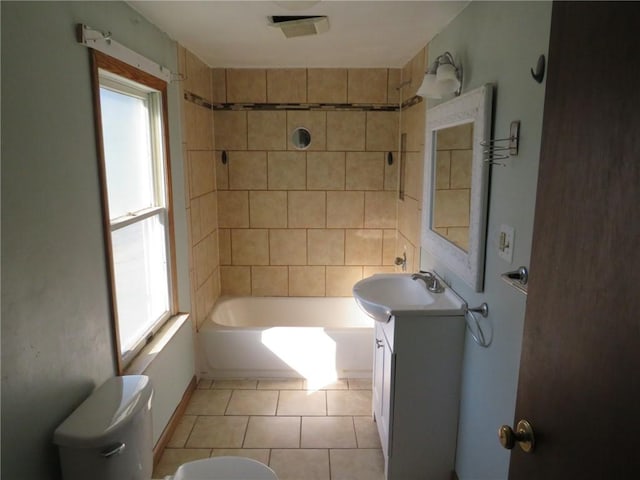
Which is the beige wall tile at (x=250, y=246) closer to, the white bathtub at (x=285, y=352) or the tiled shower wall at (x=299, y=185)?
the tiled shower wall at (x=299, y=185)

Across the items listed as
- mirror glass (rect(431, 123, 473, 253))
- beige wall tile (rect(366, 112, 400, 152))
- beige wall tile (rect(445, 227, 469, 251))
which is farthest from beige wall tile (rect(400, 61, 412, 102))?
beige wall tile (rect(445, 227, 469, 251))

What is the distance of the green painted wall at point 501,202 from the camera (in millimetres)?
1492

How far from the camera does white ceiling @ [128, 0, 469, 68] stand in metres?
2.12

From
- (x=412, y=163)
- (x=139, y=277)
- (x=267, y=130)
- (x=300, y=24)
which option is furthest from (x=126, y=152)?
(x=412, y=163)

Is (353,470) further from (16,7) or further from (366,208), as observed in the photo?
(16,7)

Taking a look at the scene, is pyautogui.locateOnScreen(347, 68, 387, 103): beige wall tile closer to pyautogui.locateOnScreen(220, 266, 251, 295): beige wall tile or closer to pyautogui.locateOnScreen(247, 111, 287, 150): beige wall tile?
pyautogui.locateOnScreen(247, 111, 287, 150): beige wall tile

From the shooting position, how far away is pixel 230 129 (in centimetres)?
377

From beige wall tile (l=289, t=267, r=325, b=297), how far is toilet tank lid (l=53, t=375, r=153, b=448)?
2242 mm

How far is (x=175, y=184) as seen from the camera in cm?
279

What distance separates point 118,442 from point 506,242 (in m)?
1.60

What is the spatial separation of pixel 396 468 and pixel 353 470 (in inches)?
11.5

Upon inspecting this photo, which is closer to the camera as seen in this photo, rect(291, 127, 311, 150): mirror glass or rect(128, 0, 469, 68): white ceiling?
rect(128, 0, 469, 68): white ceiling

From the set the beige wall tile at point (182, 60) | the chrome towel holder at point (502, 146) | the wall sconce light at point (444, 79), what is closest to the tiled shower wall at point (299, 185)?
the beige wall tile at point (182, 60)

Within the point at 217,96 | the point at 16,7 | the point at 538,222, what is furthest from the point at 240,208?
the point at 538,222
